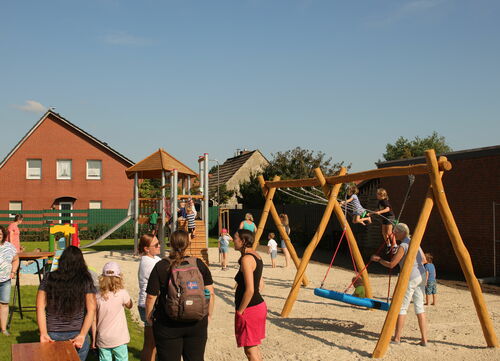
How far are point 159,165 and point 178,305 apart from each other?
1575 cm

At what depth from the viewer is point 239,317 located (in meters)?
5.28

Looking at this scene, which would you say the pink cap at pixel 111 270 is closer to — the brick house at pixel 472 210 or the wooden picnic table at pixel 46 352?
the wooden picnic table at pixel 46 352

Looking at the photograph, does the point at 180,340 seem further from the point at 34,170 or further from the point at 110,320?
the point at 34,170

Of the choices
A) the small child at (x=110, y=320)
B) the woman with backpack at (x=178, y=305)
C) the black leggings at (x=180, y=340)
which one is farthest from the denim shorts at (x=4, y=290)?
the black leggings at (x=180, y=340)

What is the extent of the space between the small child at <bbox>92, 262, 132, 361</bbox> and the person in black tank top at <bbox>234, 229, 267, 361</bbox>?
1151 millimetres

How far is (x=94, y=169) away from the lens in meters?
35.4

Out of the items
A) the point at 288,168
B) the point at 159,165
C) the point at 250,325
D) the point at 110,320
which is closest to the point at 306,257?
the point at 250,325

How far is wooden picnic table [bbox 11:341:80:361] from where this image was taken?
13.5 feet

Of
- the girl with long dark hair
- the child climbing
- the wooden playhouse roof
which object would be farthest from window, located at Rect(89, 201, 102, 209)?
the girl with long dark hair

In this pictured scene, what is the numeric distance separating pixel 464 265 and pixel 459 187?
9.41 meters

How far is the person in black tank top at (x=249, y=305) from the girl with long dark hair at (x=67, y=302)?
1.43m

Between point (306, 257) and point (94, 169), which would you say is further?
point (94, 169)

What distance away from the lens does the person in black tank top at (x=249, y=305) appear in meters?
5.16

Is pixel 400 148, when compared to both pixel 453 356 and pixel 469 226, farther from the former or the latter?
pixel 453 356
